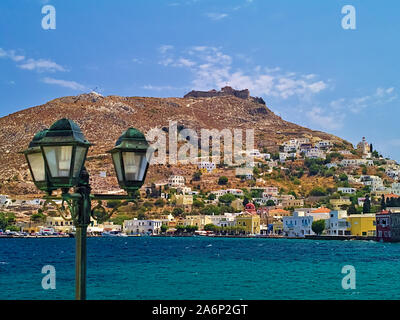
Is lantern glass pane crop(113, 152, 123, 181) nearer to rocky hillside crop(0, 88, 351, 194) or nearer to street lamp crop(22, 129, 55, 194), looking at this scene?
street lamp crop(22, 129, 55, 194)

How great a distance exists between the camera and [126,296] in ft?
83.1

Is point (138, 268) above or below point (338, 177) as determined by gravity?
below

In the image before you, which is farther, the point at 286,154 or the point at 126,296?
the point at 286,154

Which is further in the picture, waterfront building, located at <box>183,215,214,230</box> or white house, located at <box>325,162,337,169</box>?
white house, located at <box>325,162,337,169</box>

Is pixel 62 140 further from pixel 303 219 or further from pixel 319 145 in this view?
pixel 319 145

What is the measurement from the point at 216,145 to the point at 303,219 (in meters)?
62.7

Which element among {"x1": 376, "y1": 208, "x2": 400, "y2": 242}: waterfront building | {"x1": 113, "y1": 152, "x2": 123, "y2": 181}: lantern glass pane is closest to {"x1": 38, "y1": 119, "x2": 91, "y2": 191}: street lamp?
{"x1": 113, "y1": 152, "x2": 123, "y2": 181}: lantern glass pane

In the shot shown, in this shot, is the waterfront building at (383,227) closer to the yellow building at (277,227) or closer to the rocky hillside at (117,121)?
the yellow building at (277,227)

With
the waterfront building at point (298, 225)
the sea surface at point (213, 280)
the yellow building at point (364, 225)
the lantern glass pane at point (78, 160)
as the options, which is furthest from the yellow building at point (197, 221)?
the lantern glass pane at point (78, 160)

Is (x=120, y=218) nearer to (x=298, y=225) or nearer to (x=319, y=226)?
(x=298, y=225)

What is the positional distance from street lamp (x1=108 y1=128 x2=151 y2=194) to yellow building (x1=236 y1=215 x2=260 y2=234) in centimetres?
10084

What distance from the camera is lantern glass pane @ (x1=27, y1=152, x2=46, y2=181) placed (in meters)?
3.55

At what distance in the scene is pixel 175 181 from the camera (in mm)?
126562

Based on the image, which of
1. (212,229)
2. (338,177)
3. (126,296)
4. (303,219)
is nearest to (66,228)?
(212,229)
